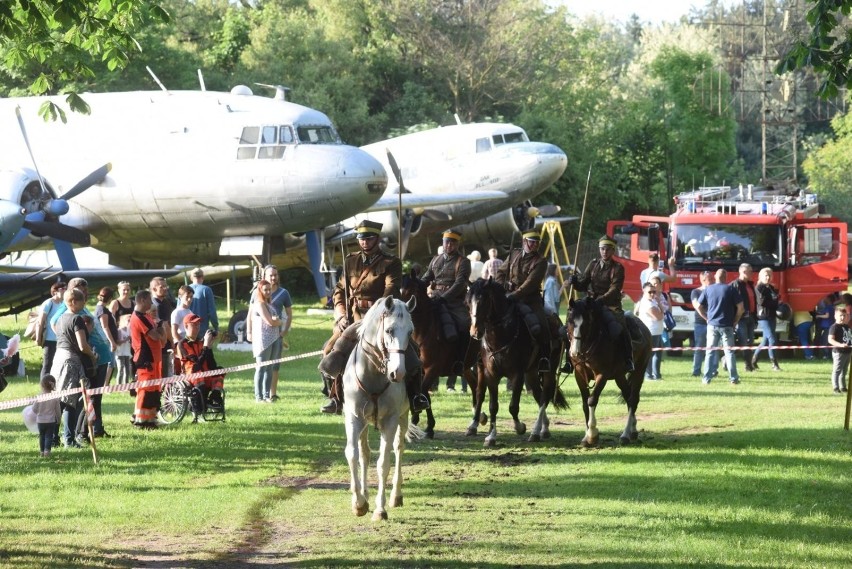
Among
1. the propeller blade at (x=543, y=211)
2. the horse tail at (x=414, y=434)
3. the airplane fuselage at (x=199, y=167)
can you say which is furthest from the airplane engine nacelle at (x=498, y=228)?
the horse tail at (x=414, y=434)

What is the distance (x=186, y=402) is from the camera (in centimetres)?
1700

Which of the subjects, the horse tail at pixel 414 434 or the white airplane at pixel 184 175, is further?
the white airplane at pixel 184 175

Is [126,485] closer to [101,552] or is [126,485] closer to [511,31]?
[101,552]

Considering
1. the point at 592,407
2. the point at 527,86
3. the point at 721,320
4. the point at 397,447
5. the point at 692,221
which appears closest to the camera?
the point at 397,447

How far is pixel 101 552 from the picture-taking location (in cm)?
1004

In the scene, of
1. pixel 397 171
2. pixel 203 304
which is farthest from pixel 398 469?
pixel 203 304

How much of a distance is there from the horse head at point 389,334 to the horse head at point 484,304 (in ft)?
11.8

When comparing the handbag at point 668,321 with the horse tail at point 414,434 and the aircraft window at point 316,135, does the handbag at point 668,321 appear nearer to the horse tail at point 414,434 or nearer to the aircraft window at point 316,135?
the aircraft window at point 316,135

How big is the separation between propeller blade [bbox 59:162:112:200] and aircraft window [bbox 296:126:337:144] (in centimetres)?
418

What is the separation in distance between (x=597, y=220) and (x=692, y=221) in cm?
2970

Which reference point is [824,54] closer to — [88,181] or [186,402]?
[186,402]

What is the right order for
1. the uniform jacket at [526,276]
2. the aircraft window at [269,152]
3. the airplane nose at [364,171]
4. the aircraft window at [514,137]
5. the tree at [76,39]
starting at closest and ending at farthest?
the tree at [76,39] → the uniform jacket at [526,276] → the airplane nose at [364,171] → the aircraft window at [269,152] → the aircraft window at [514,137]

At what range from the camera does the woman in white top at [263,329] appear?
19.1 m

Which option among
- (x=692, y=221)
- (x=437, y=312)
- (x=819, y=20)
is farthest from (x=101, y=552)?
(x=692, y=221)
